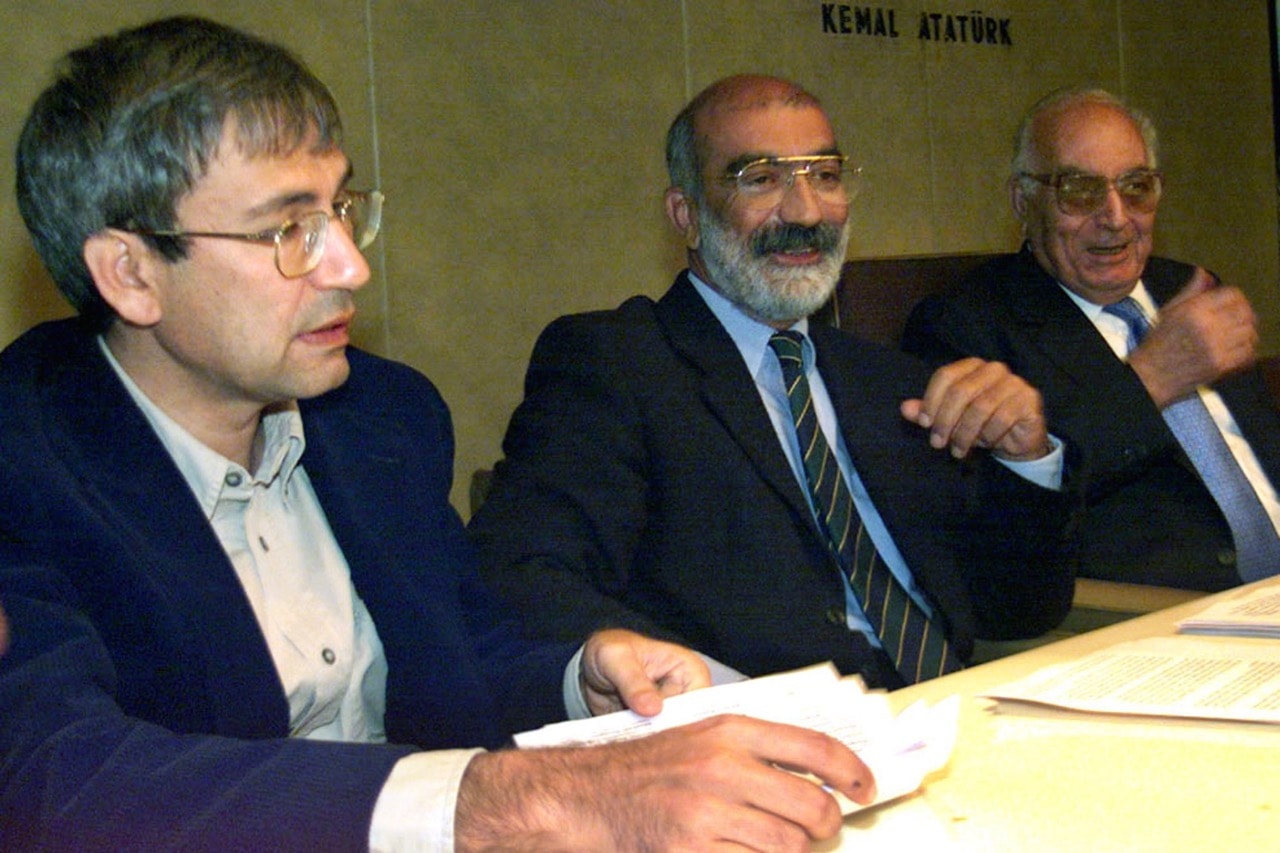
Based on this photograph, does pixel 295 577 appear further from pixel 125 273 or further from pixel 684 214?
pixel 684 214

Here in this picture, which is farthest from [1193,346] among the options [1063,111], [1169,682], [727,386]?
[1169,682]

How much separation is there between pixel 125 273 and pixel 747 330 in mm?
Result: 1171

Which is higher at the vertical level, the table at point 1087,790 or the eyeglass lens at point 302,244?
the eyeglass lens at point 302,244

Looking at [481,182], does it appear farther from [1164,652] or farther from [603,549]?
[1164,652]

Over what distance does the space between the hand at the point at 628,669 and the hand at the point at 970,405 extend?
2.21 feet

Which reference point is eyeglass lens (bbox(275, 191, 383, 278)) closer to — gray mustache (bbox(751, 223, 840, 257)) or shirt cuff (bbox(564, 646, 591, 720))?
shirt cuff (bbox(564, 646, 591, 720))

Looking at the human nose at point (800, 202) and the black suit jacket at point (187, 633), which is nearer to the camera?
the black suit jacket at point (187, 633)

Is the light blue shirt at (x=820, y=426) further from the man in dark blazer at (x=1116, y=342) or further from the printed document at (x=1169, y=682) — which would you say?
the printed document at (x=1169, y=682)

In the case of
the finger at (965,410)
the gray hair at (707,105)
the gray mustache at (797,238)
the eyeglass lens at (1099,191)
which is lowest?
the finger at (965,410)

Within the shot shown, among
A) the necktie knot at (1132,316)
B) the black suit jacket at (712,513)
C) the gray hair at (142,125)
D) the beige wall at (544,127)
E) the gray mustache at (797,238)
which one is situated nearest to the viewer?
the gray hair at (142,125)

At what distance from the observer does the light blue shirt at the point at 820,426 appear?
90.4 inches

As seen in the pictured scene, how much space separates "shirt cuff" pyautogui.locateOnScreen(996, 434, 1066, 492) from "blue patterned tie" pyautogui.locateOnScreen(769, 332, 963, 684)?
26cm

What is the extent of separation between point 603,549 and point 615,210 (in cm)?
212

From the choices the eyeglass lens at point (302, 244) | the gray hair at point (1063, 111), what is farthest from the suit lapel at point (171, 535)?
the gray hair at point (1063, 111)
